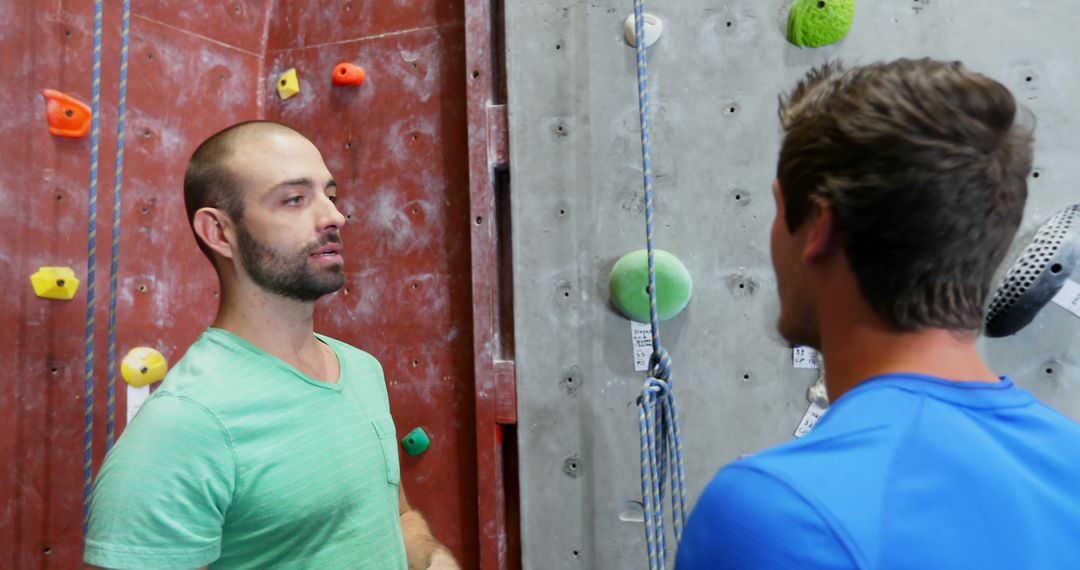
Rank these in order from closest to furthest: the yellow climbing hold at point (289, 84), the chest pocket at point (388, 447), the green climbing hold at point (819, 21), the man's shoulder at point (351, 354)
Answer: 1. the chest pocket at point (388, 447)
2. the man's shoulder at point (351, 354)
3. the green climbing hold at point (819, 21)
4. the yellow climbing hold at point (289, 84)

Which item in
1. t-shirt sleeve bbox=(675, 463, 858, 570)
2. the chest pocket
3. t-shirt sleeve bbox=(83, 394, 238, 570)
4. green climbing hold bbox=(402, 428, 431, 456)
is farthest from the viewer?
green climbing hold bbox=(402, 428, 431, 456)

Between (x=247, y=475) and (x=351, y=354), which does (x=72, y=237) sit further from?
(x=247, y=475)

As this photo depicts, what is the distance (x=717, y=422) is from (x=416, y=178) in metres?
1.02

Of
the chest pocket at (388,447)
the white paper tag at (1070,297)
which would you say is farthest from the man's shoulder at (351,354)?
the white paper tag at (1070,297)

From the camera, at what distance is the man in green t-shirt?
0.94 m

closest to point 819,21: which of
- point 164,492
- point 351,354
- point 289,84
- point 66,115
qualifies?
point 351,354

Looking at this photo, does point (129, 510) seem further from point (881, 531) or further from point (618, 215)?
point (618, 215)

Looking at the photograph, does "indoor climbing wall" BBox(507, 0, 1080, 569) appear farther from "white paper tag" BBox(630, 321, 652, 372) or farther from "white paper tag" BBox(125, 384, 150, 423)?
"white paper tag" BBox(125, 384, 150, 423)

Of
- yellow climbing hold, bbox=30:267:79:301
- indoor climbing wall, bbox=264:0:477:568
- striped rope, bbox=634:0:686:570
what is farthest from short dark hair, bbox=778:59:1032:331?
yellow climbing hold, bbox=30:267:79:301

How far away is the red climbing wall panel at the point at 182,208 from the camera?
164 centimetres

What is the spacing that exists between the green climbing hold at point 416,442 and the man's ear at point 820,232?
1.51 meters

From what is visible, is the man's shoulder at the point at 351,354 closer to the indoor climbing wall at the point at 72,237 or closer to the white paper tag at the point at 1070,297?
the indoor climbing wall at the point at 72,237

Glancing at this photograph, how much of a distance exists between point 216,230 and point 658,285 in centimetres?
98

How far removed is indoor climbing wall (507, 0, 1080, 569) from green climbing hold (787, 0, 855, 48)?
3cm
